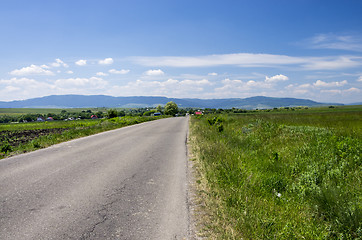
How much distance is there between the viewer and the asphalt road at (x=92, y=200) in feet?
12.8

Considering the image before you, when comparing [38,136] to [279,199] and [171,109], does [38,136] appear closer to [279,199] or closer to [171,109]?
[279,199]

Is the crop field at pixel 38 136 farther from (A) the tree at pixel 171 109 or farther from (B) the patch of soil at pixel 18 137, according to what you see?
(A) the tree at pixel 171 109

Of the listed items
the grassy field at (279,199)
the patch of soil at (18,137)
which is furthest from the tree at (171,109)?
the grassy field at (279,199)

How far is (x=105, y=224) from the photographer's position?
413 cm

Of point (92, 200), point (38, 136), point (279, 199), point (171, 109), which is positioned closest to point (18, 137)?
point (38, 136)

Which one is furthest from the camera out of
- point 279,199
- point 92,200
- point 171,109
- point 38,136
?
point 171,109

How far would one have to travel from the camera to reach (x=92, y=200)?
521cm

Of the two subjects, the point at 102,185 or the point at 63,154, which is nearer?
the point at 102,185

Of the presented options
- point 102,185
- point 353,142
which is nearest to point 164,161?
Result: point 102,185

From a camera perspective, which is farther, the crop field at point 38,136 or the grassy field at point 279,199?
the crop field at point 38,136

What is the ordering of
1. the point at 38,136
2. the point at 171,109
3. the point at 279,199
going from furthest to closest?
the point at 171,109 → the point at 38,136 → the point at 279,199

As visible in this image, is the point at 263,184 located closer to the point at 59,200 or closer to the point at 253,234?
the point at 253,234

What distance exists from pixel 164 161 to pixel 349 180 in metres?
6.33

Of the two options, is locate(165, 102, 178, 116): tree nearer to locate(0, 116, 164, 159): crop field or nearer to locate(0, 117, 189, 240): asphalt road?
locate(0, 116, 164, 159): crop field
